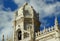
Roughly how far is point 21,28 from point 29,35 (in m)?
5.05

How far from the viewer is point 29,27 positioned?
254ft

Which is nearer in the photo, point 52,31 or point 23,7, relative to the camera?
point 52,31

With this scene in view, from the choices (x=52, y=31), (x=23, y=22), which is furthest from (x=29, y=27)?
(x=52, y=31)

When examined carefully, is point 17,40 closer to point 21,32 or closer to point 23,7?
point 21,32

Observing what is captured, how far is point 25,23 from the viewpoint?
78312mm

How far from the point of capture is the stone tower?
76.9 m

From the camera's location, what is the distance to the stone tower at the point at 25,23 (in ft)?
252

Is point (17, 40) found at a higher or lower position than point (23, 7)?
lower

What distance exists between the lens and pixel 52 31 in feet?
222

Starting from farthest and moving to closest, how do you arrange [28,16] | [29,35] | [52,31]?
[28,16]
[29,35]
[52,31]

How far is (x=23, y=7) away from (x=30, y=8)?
2022 mm

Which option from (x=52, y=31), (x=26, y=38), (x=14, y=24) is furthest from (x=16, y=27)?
(x=52, y=31)

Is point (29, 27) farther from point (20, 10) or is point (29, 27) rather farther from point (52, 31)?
point (52, 31)

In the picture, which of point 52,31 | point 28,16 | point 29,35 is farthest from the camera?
point 28,16
